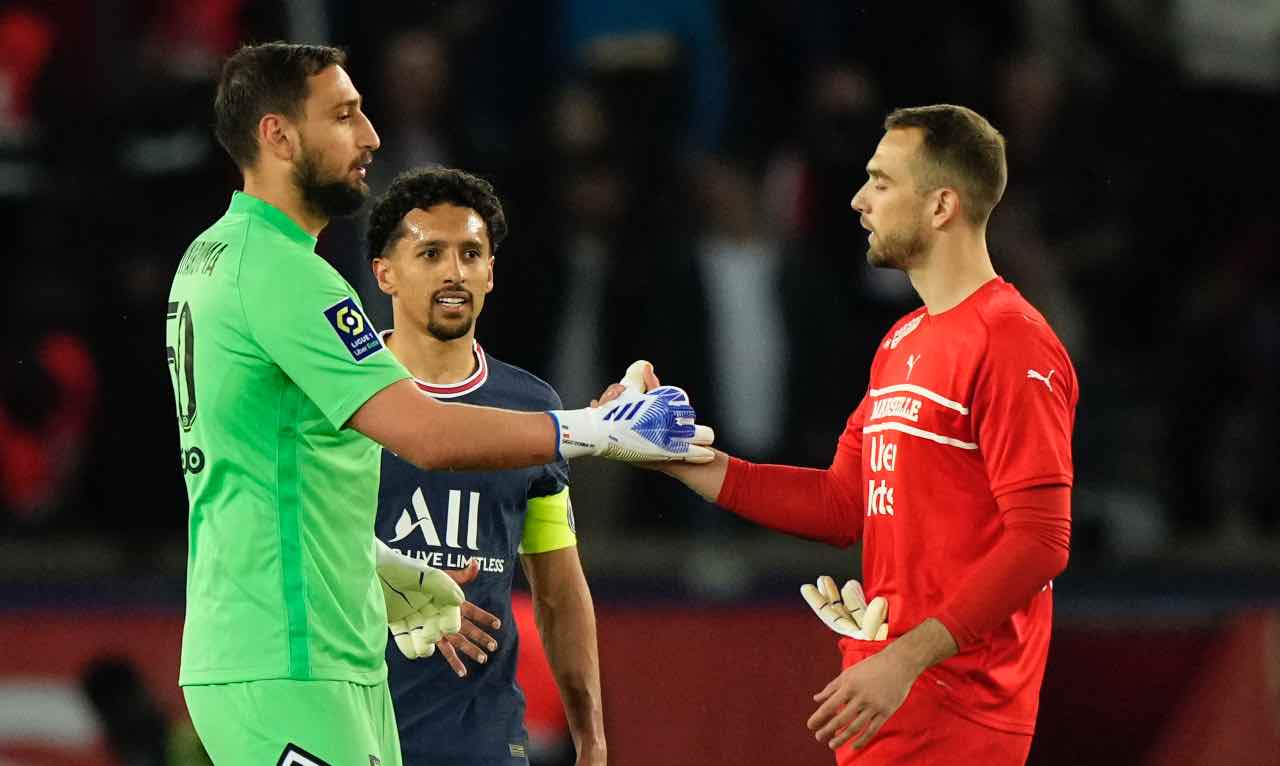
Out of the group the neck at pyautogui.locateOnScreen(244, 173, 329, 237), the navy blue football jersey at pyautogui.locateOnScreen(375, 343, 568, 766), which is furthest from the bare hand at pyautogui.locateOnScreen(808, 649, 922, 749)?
the neck at pyautogui.locateOnScreen(244, 173, 329, 237)

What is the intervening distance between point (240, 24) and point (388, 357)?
18.9 ft

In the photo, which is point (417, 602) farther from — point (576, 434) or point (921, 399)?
point (921, 399)

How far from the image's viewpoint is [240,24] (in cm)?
1000

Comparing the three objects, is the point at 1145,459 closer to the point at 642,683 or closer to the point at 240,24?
the point at 642,683

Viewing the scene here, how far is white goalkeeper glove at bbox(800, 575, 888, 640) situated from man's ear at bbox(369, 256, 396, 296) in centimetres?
155

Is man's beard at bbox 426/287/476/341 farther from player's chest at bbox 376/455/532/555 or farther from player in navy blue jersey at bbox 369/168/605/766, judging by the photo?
player's chest at bbox 376/455/532/555

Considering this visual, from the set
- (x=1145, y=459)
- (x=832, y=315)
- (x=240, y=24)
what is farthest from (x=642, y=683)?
(x=240, y=24)

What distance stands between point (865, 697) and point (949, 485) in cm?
62

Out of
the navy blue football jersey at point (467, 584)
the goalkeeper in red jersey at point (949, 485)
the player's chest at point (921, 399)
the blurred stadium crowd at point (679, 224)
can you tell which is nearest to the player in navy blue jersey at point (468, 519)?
the navy blue football jersey at point (467, 584)

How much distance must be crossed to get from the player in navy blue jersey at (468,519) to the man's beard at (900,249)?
1176 mm

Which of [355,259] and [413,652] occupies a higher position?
[355,259]

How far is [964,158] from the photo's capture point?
17.4 ft

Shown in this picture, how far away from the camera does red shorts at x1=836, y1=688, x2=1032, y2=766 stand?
5.04 metres

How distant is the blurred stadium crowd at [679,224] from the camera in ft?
30.9
